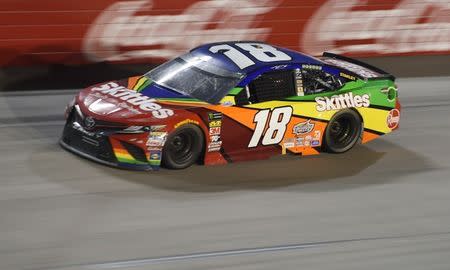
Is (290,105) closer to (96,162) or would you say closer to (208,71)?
(208,71)

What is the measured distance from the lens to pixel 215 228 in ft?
22.5

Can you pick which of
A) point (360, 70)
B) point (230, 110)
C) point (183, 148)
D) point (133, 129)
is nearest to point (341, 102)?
point (360, 70)

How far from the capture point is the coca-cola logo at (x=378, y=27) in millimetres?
13203

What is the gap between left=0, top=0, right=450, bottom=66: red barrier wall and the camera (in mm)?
11539

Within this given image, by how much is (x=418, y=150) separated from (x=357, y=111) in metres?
1.18

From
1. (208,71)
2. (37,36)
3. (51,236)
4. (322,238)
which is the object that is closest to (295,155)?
(208,71)

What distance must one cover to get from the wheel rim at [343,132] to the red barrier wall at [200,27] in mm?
Answer: 3929

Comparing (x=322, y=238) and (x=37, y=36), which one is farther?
(x=37, y=36)

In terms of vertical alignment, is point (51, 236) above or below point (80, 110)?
below

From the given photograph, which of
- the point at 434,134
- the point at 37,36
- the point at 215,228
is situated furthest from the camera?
the point at 37,36

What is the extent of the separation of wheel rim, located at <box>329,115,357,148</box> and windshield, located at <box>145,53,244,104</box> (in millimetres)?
1565

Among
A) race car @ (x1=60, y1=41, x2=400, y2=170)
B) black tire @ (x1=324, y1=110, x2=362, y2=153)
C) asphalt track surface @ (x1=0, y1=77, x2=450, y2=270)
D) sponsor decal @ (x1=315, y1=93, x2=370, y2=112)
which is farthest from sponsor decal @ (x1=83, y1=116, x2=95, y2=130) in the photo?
black tire @ (x1=324, y1=110, x2=362, y2=153)

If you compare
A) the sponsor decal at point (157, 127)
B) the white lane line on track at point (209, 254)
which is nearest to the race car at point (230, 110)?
the sponsor decal at point (157, 127)

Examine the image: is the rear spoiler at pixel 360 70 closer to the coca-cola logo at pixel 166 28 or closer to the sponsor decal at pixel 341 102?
the sponsor decal at pixel 341 102
